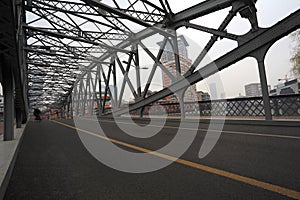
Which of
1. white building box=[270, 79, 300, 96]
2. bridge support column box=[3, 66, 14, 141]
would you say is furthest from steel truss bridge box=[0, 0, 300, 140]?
white building box=[270, 79, 300, 96]

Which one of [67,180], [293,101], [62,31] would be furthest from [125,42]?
[67,180]

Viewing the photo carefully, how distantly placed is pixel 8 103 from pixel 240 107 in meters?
11.4

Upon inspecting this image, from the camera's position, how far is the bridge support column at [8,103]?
6100mm

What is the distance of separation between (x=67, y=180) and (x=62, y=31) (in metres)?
16.7

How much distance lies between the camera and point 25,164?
3920mm

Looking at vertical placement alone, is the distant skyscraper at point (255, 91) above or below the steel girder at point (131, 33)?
below

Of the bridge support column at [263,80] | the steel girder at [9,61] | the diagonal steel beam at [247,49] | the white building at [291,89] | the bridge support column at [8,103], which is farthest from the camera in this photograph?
the white building at [291,89]

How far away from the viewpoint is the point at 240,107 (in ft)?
37.8

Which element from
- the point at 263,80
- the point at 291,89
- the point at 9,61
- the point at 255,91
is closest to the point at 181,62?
the point at 263,80

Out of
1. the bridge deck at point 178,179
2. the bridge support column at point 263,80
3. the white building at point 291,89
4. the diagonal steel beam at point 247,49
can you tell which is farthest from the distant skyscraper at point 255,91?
the bridge deck at point 178,179

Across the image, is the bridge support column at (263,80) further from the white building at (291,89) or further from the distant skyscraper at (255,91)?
the white building at (291,89)

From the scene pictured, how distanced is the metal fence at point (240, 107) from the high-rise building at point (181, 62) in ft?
2.82

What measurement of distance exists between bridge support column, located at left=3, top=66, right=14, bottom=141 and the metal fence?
11.0m

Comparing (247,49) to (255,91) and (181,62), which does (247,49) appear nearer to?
(181,62)
